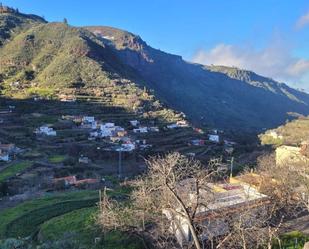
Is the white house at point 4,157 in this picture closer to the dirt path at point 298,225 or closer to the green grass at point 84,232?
the green grass at point 84,232

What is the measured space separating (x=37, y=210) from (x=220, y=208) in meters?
14.3

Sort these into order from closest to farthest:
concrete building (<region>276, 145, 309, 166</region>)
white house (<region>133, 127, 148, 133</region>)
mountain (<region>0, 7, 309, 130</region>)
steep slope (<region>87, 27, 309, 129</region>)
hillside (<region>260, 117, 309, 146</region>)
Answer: concrete building (<region>276, 145, 309, 166</region>), white house (<region>133, 127, 148, 133</region>), hillside (<region>260, 117, 309, 146</region>), mountain (<region>0, 7, 309, 130</region>), steep slope (<region>87, 27, 309, 129</region>)

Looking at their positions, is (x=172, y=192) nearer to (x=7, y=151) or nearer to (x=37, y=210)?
(x=37, y=210)

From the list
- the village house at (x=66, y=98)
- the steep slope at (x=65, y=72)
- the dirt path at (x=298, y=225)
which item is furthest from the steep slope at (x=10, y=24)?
the dirt path at (x=298, y=225)

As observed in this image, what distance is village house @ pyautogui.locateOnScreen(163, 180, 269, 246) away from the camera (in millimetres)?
17297

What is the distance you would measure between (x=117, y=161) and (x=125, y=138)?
10.7 m


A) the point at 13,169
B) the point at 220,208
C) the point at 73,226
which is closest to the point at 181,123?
the point at 13,169

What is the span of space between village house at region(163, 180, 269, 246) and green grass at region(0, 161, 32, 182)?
77.5 feet

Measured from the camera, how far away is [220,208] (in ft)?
67.6

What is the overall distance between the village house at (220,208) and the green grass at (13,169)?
77.5ft

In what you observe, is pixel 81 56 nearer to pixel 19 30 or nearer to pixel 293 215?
pixel 19 30

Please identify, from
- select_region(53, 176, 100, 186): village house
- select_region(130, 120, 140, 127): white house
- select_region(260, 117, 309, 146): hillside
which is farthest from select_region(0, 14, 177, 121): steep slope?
select_region(53, 176, 100, 186): village house

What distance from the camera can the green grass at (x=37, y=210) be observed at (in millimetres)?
25966

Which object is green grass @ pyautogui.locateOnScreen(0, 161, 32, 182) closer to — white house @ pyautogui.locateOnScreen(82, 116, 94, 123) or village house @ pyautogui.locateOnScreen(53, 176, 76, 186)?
village house @ pyautogui.locateOnScreen(53, 176, 76, 186)
